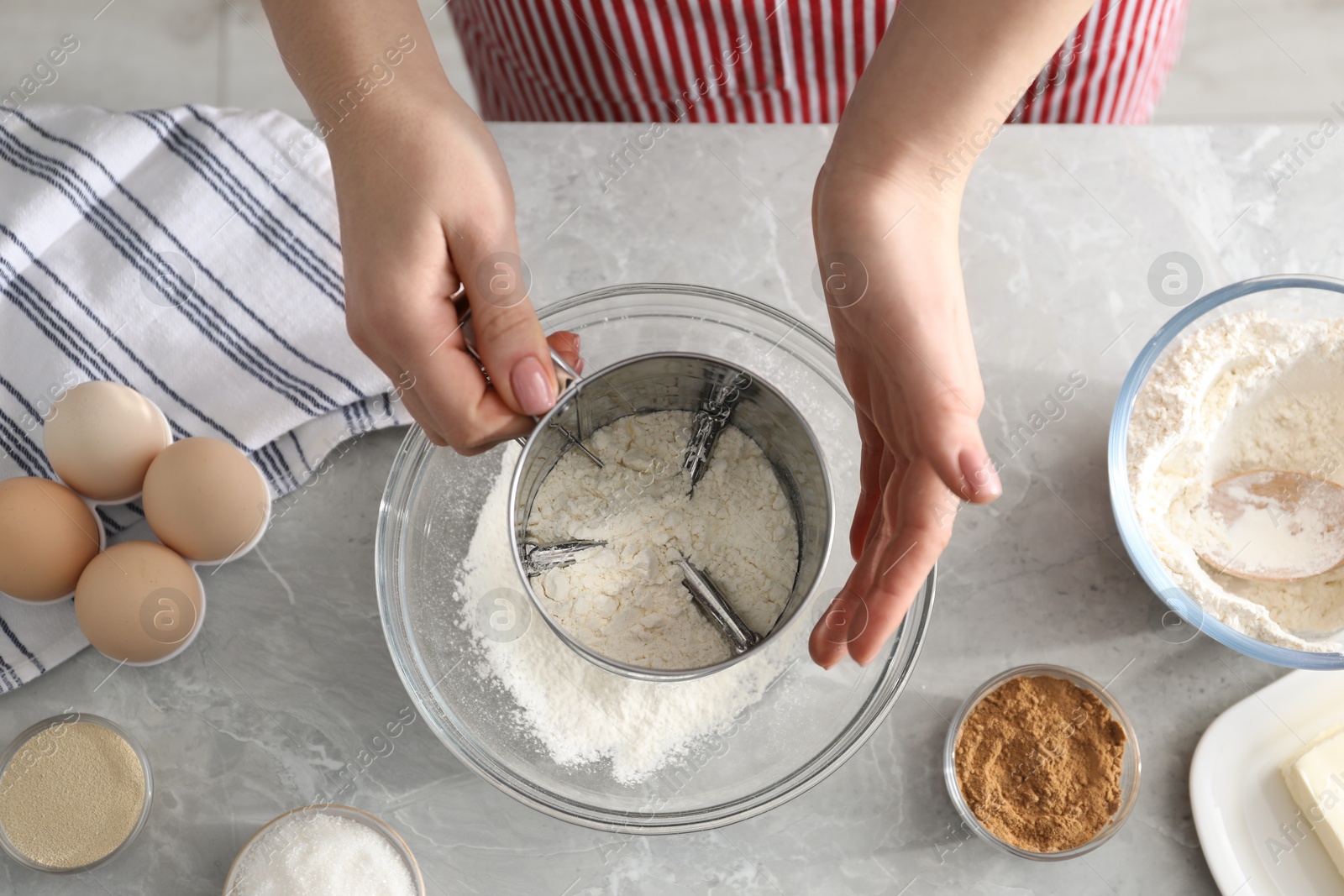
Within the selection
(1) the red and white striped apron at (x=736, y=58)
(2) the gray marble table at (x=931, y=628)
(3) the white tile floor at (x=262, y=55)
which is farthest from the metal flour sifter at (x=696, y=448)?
(3) the white tile floor at (x=262, y=55)

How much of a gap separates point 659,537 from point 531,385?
0.20 metres

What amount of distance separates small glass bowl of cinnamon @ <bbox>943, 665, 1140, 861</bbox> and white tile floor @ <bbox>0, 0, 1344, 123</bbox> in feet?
4.74

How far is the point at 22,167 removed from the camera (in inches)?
39.7

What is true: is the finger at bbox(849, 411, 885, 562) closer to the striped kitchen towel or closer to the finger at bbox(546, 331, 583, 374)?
the finger at bbox(546, 331, 583, 374)

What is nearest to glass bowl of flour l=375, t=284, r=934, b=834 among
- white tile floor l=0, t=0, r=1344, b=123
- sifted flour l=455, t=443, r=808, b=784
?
sifted flour l=455, t=443, r=808, b=784

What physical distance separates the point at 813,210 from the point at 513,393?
12.6 inches

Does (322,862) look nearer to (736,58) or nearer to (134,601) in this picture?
(134,601)

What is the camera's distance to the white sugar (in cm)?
86

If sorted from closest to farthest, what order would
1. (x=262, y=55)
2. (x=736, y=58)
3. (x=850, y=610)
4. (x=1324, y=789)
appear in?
(x=850, y=610) → (x=1324, y=789) → (x=736, y=58) → (x=262, y=55)

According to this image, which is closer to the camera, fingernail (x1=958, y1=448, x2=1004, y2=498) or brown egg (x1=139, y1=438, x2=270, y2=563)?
fingernail (x1=958, y1=448, x2=1004, y2=498)

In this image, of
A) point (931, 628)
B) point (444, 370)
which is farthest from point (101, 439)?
point (931, 628)

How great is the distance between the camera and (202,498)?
874mm

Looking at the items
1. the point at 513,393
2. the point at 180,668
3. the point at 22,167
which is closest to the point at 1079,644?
the point at 513,393

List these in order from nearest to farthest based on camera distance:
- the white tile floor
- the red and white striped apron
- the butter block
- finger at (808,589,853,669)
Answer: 1. finger at (808,589,853,669)
2. the butter block
3. the red and white striped apron
4. the white tile floor
